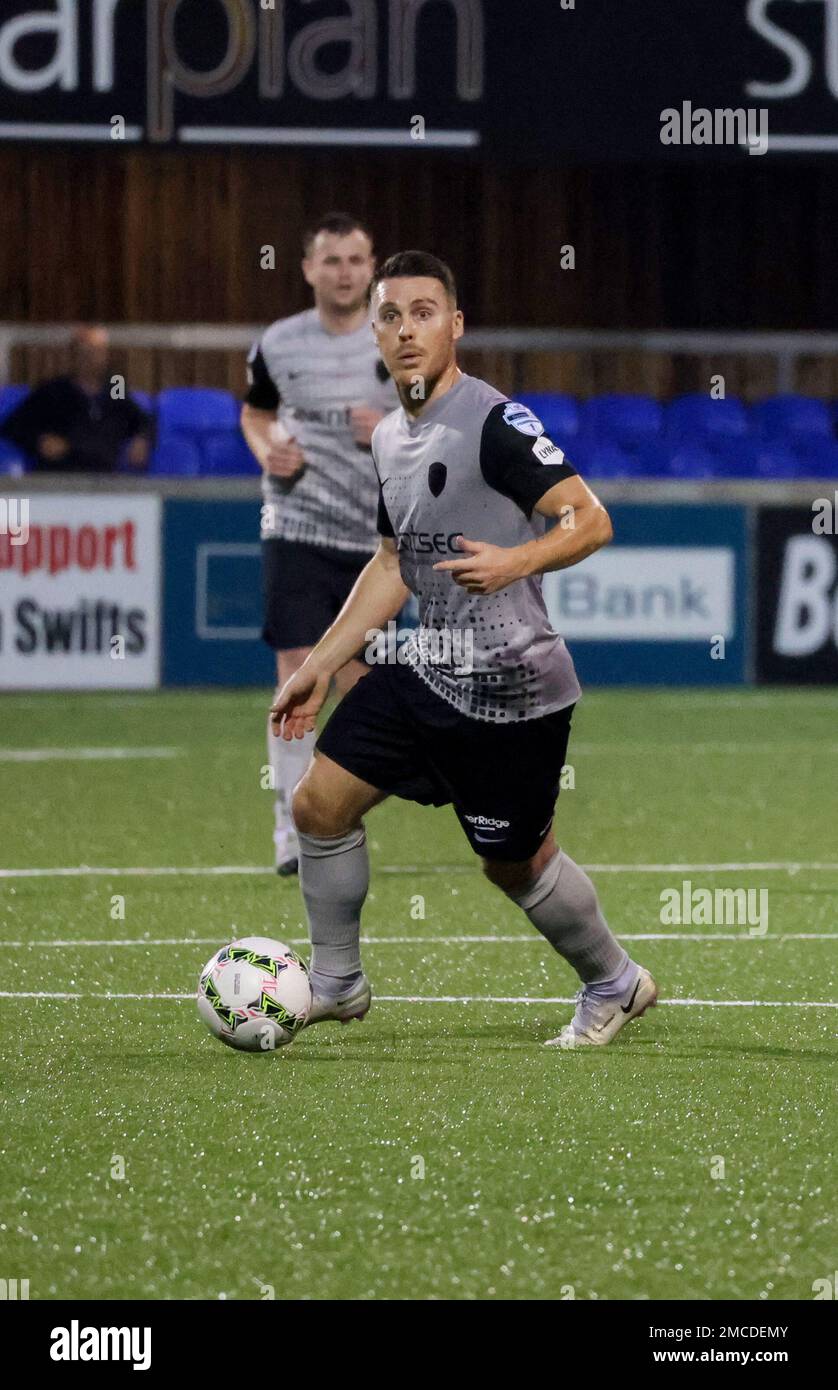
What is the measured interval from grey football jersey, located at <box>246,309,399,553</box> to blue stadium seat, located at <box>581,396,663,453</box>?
8.88 metres

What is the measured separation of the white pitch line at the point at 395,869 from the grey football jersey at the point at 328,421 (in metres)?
1.14

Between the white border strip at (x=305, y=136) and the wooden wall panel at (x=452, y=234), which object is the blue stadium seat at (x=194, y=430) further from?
the white border strip at (x=305, y=136)

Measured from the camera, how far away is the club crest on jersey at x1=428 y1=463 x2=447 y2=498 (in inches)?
215

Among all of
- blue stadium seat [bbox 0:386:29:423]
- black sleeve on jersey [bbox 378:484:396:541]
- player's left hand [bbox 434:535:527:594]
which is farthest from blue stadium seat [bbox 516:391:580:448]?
player's left hand [bbox 434:535:527:594]

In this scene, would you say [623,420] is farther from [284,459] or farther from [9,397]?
[284,459]

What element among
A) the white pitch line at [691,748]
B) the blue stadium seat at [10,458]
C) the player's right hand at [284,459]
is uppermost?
the player's right hand at [284,459]

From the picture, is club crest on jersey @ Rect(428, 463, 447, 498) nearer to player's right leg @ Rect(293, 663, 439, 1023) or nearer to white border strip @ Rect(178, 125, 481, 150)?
player's right leg @ Rect(293, 663, 439, 1023)

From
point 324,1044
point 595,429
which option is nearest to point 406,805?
point 324,1044

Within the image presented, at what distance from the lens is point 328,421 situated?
28.0 feet

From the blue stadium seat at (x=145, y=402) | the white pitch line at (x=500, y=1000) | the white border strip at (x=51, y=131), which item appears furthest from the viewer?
the blue stadium seat at (x=145, y=402)

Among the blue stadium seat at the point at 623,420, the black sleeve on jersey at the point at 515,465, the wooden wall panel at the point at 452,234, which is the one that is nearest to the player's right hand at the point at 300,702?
the black sleeve on jersey at the point at 515,465

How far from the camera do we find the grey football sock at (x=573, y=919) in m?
5.55

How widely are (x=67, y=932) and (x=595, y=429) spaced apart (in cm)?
1087

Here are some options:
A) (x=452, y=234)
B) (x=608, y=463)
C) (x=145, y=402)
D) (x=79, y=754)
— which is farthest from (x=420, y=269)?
(x=452, y=234)
